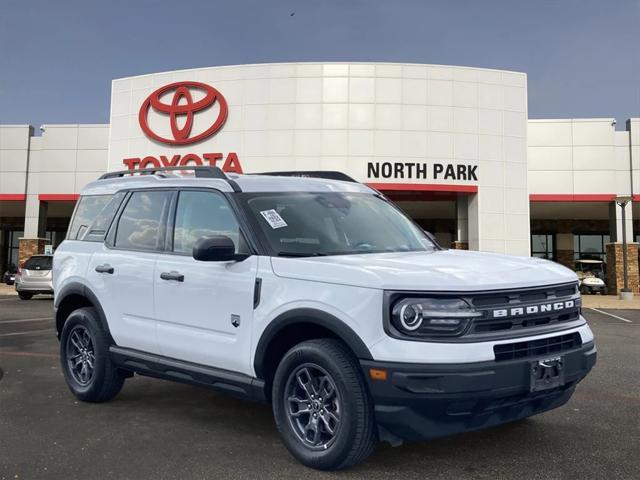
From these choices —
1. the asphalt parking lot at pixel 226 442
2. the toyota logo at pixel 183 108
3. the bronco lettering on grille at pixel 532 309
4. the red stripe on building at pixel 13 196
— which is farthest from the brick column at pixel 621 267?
the red stripe on building at pixel 13 196

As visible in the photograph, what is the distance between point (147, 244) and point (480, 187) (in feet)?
69.4

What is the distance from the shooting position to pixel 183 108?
25.4 metres

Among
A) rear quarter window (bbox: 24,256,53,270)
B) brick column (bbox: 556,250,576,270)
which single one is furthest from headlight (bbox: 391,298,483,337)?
brick column (bbox: 556,250,576,270)

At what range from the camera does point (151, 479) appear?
12.0 ft

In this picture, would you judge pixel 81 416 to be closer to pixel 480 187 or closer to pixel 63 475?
pixel 63 475

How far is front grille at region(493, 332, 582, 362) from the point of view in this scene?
137 inches

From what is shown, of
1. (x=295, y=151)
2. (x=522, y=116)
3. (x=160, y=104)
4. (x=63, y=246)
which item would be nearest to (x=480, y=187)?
(x=522, y=116)

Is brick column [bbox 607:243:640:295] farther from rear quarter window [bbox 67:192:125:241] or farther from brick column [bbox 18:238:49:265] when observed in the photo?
brick column [bbox 18:238:49:265]

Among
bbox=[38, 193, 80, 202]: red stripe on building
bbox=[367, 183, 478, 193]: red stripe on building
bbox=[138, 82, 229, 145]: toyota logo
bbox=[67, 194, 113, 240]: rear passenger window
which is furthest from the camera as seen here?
bbox=[38, 193, 80, 202]: red stripe on building

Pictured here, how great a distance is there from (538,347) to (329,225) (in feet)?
5.72

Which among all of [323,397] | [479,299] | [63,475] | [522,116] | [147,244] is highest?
[522,116]

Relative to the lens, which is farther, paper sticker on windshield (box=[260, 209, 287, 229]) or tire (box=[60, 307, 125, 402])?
tire (box=[60, 307, 125, 402])

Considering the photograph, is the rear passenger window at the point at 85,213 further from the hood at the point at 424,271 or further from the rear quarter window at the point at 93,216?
the hood at the point at 424,271

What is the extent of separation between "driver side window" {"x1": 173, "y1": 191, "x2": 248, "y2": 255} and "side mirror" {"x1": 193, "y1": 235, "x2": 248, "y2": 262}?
0.76 feet
